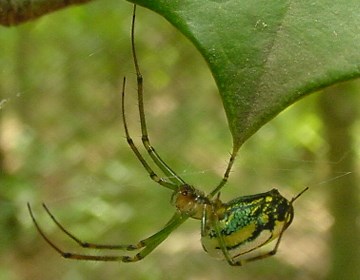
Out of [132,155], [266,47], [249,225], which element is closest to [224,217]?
[249,225]

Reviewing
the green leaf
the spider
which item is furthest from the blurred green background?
the green leaf

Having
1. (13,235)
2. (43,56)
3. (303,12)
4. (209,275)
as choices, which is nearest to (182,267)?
(209,275)

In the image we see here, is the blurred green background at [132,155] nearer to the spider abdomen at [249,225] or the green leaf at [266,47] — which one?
the spider abdomen at [249,225]

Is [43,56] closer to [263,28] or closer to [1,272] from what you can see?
[1,272]

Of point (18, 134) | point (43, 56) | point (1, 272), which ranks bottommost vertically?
point (1, 272)

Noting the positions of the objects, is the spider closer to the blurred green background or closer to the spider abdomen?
the spider abdomen


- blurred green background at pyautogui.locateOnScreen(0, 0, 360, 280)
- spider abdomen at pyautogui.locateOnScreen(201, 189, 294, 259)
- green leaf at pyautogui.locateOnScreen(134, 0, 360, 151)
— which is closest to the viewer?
green leaf at pyautogui.locateOnScreen(134, 0, 360, 151)
